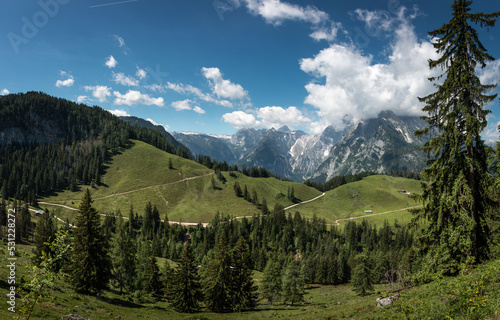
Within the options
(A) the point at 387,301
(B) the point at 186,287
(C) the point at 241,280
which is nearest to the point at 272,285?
(C) the point at 241,280

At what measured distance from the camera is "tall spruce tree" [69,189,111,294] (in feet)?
112

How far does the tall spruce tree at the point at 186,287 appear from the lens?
4391 cm

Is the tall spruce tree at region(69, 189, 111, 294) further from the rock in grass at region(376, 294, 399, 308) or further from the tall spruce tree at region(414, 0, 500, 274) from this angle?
the tall spruce tree at region(414, 0, 500, 274)

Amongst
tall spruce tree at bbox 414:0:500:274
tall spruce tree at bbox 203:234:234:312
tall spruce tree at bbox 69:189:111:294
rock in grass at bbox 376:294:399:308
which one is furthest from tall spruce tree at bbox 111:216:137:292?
tall spruce tree at bbox 414:0:500:274

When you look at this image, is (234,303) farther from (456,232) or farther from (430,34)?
(430,34)

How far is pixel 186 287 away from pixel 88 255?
61.1 ft

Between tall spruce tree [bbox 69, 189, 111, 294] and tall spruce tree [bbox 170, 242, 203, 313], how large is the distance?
1279 cm

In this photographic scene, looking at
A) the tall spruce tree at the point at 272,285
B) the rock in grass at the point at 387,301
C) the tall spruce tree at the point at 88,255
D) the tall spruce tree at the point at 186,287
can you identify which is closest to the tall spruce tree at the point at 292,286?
the tall spruce tree at the point at 272,285

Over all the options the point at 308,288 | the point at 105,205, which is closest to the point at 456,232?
the point at 308,288

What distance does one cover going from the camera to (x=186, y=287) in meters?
44.3

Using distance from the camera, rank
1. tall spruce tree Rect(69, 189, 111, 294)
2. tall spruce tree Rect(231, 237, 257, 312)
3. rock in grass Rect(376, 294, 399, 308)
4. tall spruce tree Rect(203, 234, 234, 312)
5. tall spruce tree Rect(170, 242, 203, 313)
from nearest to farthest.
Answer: rock in grass Rect(376, 294, 399, 308), tall spruce tree Rect(69, 189, 111, 294), tall spruce tree Rect(170, 242, 203, 313), tall spruce tree Rect(203, 234, 234, 312), tall spruce tree Rect(231, 237, 257, 312)

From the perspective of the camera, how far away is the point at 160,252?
12925cm

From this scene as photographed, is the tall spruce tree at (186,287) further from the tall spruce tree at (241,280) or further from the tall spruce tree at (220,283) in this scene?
the tall spruce tree at (241,280)

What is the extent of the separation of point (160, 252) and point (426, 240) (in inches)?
5334
